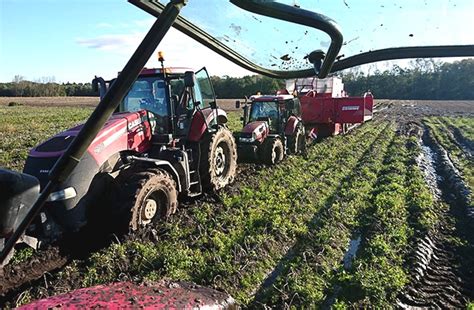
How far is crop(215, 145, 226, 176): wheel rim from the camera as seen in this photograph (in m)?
8.44

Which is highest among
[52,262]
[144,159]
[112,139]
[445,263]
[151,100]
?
[151,100]

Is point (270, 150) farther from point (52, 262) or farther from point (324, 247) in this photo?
point (52, 262)

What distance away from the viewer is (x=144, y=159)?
6.27 meters

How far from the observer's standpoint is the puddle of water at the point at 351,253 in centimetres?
598

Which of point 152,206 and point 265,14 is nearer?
point 265,14

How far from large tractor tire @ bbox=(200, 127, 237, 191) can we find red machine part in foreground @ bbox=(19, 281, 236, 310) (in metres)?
5.67

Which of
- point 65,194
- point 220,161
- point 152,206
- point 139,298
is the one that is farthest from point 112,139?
point 139,298

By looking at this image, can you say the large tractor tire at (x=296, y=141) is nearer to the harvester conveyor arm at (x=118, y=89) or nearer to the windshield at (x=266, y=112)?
the windshield at (x=266, y=112)

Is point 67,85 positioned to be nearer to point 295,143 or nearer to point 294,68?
point 295,143

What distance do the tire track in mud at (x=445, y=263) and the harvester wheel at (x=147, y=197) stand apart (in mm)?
3424

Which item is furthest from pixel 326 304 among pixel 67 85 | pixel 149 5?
pixel 67 85

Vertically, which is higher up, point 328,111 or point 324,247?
point 328,111

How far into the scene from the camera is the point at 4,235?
4.49ft

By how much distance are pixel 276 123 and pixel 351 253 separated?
24.1 feet
